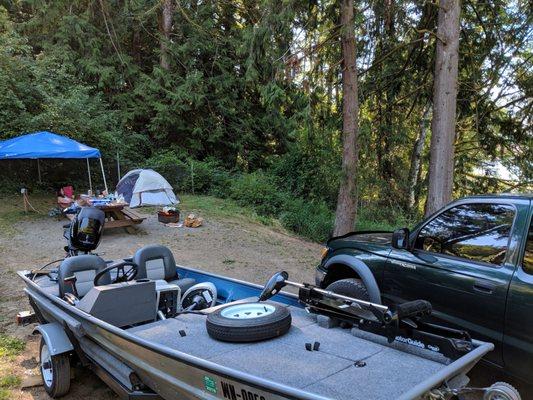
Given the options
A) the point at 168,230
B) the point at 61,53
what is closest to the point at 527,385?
the point at 168,230

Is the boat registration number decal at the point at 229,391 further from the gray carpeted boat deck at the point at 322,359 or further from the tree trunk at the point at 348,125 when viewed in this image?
the tree trunk at the point at 348,125

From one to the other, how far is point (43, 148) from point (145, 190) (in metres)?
3.88

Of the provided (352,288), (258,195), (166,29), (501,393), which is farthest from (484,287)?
(166,29)

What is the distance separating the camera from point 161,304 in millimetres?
4602

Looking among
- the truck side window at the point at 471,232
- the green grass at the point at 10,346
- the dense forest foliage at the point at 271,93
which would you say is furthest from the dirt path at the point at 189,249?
the truck side window at the point at 471,232

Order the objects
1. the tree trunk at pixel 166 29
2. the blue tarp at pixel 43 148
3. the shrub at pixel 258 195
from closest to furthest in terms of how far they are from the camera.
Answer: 1. the blue tarp at pixel 43 148
2. the shrub at pixel 258 195
3. the tree trunk at pixel 166 29

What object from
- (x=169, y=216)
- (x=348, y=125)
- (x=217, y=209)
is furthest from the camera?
(x=217, y=209)

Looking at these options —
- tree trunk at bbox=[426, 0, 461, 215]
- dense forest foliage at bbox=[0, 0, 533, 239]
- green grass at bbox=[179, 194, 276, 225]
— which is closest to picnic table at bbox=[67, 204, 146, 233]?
green grass at bbox=[179, 194, 276, 225]

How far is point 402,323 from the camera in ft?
10.3

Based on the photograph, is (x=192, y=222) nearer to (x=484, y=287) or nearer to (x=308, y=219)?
(x=308, y=219)

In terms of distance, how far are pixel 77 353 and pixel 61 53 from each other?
17.7 m

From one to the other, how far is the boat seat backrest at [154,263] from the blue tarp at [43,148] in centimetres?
851

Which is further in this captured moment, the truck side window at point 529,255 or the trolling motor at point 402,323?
the truck side window at point 529,255

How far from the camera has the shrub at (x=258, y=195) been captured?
16.1 m
